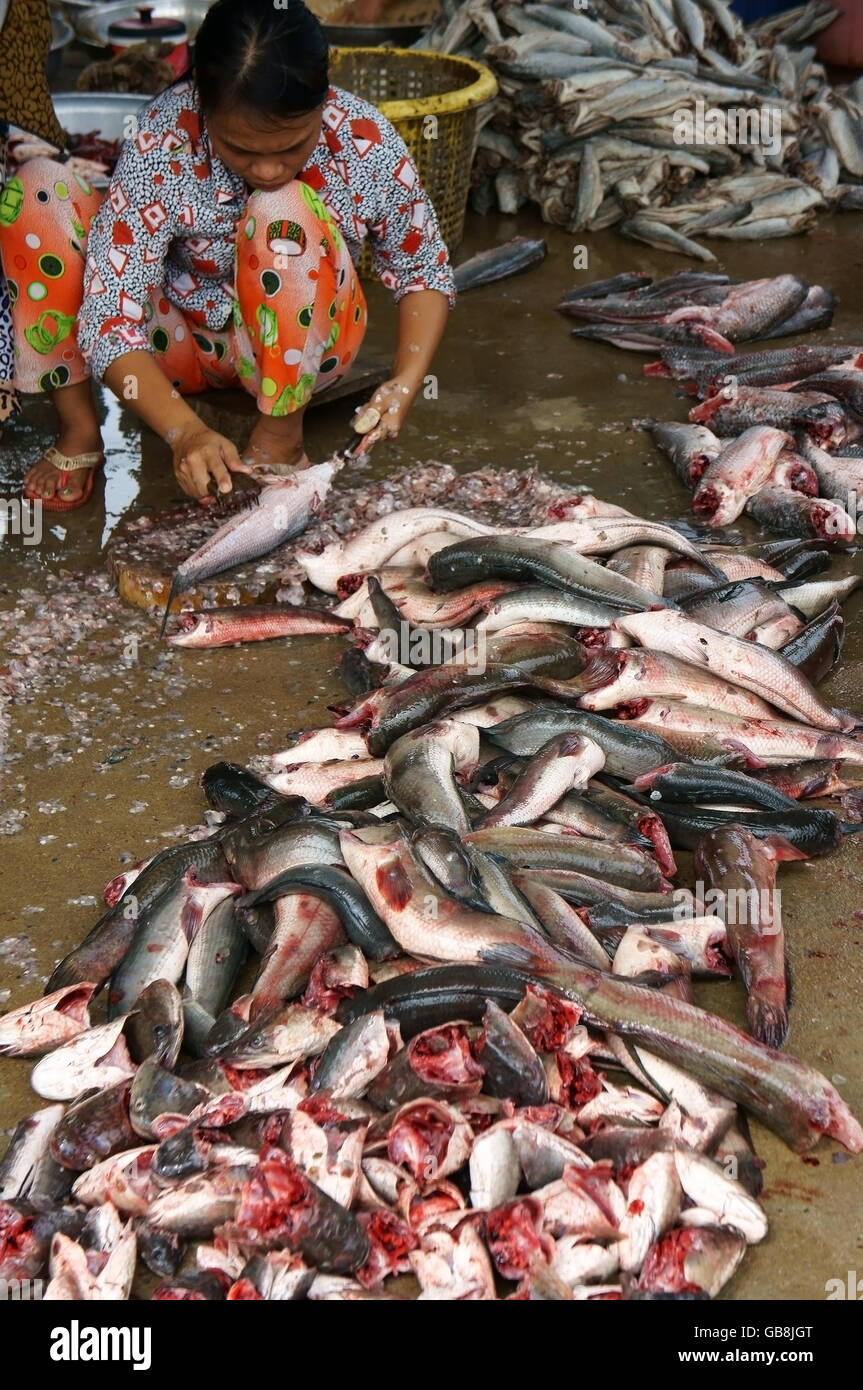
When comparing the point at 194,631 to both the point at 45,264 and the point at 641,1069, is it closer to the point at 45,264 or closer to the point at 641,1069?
the point at 45,264

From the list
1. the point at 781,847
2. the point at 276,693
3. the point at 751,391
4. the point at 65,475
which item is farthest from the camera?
the point at 751,391

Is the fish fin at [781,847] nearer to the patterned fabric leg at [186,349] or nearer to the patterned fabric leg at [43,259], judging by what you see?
the patterned fabric leg at [186,349]

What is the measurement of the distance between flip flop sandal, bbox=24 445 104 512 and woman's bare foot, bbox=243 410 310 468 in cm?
61

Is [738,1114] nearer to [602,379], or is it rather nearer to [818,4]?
[602,379]

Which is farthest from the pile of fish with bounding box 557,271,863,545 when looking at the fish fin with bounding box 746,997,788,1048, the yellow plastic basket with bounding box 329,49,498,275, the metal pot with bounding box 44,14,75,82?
the metal pot with bounding box 44,14,75,82

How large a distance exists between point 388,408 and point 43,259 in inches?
48.4

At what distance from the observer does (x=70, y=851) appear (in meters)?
3.16

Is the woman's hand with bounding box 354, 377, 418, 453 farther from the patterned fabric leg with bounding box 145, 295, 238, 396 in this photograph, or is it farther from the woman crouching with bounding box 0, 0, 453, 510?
the patterned fabric leg with bounding box 145, 295, 238, 396

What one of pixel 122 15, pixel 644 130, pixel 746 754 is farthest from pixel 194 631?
pixel 122 15

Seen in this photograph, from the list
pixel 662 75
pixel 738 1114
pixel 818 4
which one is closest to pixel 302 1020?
pixel 738 1114

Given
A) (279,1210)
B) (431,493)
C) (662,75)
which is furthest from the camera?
(662,75)

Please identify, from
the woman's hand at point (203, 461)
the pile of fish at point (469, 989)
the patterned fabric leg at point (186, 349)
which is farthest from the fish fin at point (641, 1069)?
the patterned fabric leg at point (186, 349)

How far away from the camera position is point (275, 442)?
177 inches

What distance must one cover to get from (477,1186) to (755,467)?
3177 millimetres
